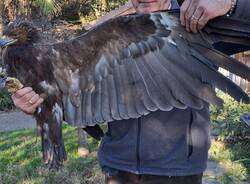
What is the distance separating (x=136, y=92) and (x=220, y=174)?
348 centimetres

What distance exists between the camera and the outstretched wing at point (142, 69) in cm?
245

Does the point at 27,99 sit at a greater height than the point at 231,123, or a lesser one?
greater

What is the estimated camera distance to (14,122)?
440 inches

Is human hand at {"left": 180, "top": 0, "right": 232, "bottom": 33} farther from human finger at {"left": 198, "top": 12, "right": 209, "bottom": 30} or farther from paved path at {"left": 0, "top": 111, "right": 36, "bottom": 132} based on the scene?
paved path at {"left": 0, "top": 111, "right": 36, "bottom": 132}

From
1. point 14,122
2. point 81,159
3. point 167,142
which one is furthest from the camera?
point 14,122

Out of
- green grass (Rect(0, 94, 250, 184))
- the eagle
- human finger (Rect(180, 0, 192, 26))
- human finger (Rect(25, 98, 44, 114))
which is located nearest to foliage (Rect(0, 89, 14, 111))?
green grass (Rect(0, 94, 250, 184))

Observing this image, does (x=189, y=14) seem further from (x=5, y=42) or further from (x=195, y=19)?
(x=5, y=42)

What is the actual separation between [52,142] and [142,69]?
57cm

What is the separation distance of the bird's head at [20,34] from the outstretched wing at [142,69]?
0.42ft

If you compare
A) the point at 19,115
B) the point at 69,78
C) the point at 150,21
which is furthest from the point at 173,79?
the point at 19,115

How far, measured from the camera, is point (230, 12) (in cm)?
238

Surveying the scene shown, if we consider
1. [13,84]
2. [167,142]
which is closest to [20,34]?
[13,84]

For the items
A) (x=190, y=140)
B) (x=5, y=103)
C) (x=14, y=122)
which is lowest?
(x=5, y=103)

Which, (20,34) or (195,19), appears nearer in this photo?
(195,19)
